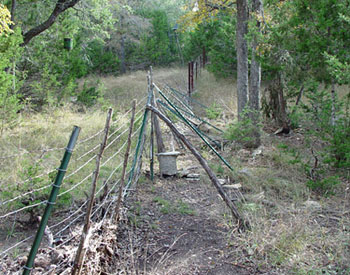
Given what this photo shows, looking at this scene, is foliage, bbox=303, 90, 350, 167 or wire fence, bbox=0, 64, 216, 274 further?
foliage, bbox=303, 90, 350, 167

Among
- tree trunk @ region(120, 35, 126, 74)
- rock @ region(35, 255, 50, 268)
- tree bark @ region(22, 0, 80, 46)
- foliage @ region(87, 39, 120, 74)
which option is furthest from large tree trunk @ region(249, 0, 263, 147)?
tree trunk @ region(120, 35, 126, 74)

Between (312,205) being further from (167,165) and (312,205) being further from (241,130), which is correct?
(241,130)

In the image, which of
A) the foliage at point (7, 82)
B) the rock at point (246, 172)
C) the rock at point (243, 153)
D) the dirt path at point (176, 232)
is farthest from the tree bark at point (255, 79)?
the foliage at point (7, 82)

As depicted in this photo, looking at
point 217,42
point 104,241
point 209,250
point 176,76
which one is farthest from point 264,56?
point 176,76

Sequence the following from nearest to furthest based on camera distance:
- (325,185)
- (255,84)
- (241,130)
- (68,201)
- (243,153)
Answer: (68,201), (325,185), (241,130), (243,153), (255,84)

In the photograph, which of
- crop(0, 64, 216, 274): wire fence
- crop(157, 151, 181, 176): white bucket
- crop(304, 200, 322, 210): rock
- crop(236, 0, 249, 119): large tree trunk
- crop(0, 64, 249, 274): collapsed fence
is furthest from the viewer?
crop(236, 0, 249, 119): large tree trunk

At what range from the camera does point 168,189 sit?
214 inches

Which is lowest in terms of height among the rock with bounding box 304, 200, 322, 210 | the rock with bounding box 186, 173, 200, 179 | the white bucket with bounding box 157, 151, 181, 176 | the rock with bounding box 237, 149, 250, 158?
the rock with bounding box 237, 149, 250, 158

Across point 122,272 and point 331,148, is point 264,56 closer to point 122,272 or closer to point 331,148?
point 331,148

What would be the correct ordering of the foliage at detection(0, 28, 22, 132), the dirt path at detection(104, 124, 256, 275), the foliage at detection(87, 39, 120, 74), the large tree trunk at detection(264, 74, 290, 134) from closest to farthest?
the dirt path at detection(104, 124, 256, 275) < the foliage at detection(0, 28, 22, 132) < the large tree trunk at detection(264, 74, 290, 134) < the foliage at detection(87, 39, 120, 74)

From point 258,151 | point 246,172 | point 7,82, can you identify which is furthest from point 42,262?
point 258,151

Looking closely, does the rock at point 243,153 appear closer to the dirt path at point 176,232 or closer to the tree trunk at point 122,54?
the dirt path at point 176,232

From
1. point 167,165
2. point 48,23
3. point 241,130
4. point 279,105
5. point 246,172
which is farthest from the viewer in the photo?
point 279,105

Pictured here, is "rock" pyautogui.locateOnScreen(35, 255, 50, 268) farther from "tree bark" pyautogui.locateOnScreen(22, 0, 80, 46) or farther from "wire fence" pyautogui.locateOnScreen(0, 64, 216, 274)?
"tree bark" pyautogui.locateOnScreen(22, 0, 80, 46)
